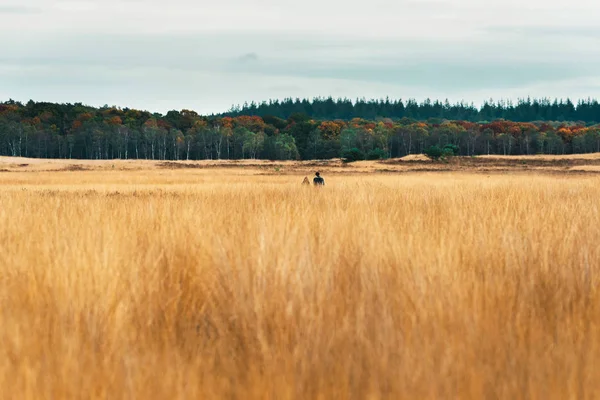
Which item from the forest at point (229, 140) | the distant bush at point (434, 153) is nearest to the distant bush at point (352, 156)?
the distant bush at point (434, 153)

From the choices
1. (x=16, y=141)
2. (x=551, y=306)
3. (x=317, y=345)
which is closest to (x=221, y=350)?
(x=317, y=345)

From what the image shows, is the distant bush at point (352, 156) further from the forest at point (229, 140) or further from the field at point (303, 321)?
the field at point (303, 321)

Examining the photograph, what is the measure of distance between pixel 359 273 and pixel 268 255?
0.69 meters

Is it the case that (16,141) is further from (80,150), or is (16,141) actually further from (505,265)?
(505,265)

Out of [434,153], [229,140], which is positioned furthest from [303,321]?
[229,140]

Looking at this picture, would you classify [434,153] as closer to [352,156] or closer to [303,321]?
[352,156]

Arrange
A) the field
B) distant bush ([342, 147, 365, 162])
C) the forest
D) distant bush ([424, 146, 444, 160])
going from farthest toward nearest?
the forest → distant bush ([342, 147, 365, 162]) → distant bush ([424, 146, 444, 160]) → the field

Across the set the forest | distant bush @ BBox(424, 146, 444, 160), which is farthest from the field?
the forest

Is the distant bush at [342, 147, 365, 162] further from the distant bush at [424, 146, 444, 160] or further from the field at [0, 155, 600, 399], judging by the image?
the field at [0, 155, 600, 399]

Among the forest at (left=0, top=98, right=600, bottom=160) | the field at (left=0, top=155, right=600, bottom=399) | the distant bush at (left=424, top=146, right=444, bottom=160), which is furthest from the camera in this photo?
the forest at (left=0, top=98, right=600, bottom=160)

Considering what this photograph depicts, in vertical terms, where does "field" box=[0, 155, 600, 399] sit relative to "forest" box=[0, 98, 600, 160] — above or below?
below

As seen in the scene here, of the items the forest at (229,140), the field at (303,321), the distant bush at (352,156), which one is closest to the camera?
the field at (303,321)

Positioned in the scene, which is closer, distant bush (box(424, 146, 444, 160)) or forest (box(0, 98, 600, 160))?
distant bush (box(424, 146, 444, 160))

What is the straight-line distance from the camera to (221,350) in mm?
3287
